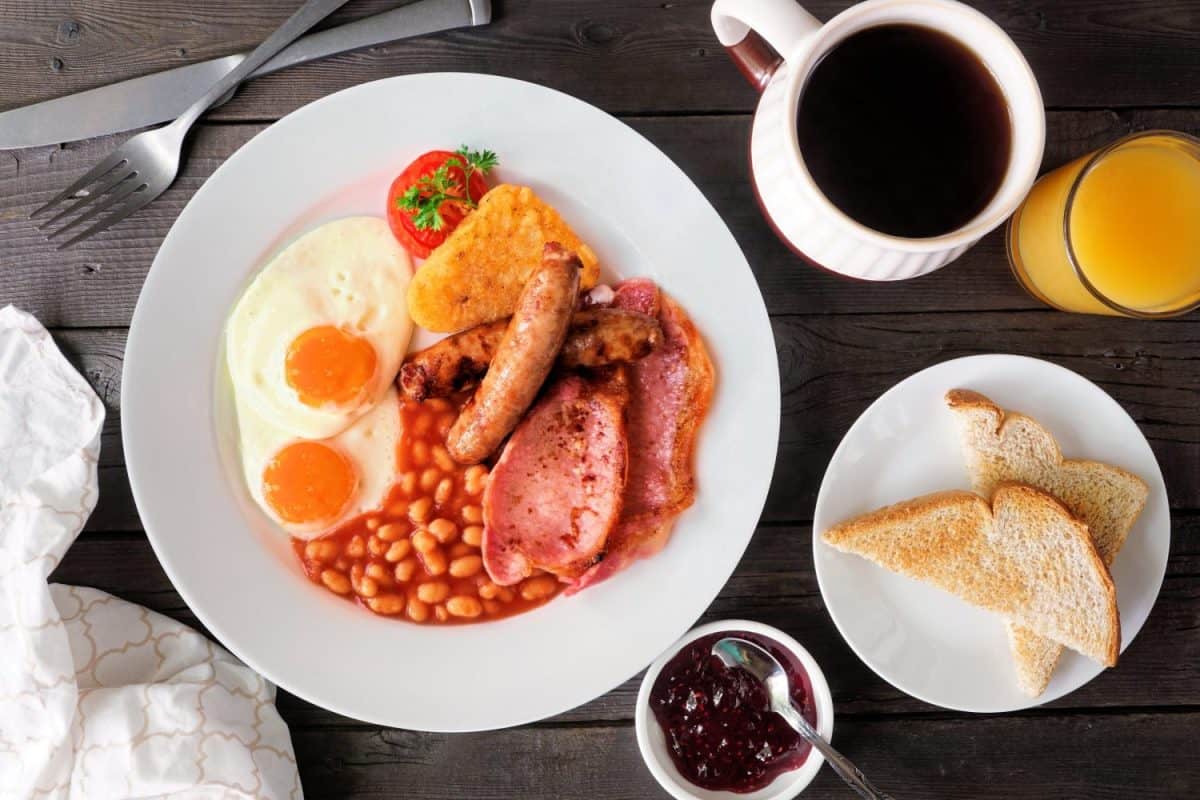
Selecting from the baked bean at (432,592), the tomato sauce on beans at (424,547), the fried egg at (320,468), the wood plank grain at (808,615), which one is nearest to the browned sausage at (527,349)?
the tomato sauce on beans at (424,547)

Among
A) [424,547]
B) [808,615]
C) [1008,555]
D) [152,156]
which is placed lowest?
[808,615]

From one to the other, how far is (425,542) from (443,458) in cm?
22

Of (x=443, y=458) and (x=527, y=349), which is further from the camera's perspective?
(x=443, y=458)

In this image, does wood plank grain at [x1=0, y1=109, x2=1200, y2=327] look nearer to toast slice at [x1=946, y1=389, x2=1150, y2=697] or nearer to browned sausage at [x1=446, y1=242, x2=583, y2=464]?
toast slice at [x1=946, y1=389, x2=1150, y2=697]

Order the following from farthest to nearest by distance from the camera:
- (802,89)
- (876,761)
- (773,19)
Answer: (876,761)
(802,89)
(773,19)

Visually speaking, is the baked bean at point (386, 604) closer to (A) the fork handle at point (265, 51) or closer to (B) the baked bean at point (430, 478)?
(B) the baked bean at point (430, 478)

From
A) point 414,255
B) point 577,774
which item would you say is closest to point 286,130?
point 414,255

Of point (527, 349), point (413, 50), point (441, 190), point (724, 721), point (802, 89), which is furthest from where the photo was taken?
point (413, 50)

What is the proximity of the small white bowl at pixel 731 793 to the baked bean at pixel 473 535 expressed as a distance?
22.1 inches

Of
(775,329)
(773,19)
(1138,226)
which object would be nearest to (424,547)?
(775,329)

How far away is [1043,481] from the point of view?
2338 millimetres

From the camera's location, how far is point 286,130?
2.20 meters

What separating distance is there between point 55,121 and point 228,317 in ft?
2.53

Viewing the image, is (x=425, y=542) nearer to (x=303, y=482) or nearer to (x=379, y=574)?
(x=379, y=574)
